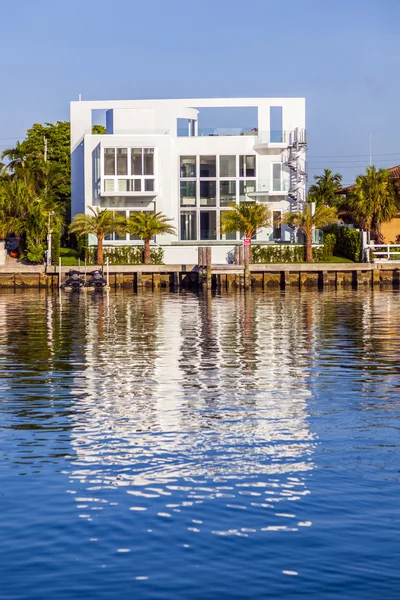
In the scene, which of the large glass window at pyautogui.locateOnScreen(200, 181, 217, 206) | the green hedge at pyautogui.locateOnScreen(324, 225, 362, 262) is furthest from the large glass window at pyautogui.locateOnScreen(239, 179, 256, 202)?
the green hedge at pyautogui.locateOnScreen(324, 225, 362, 262)

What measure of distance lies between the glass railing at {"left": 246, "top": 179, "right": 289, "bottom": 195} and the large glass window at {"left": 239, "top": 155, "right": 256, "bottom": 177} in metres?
0.92

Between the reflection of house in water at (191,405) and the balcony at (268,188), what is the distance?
146ft

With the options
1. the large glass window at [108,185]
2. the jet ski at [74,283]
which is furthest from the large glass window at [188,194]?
the jet ski at [74,283]

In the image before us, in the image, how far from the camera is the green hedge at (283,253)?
77500 millimetres

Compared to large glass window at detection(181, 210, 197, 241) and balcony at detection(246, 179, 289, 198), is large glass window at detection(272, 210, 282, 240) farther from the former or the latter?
large glass window at detection(181, 210, 197, 241)

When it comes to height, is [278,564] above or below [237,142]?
below

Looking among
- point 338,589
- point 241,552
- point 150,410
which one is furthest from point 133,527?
point 150,410

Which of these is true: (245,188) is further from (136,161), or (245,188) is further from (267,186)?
(136,161)

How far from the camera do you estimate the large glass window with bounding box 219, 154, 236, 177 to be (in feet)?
271

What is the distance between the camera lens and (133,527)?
1113cm

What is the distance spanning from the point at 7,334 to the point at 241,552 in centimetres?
2705

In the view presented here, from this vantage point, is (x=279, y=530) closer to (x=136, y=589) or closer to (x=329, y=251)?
(x=136, y=589)

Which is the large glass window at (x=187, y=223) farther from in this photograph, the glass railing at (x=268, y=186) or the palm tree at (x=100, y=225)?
the palm tree at (x=100, y=225)

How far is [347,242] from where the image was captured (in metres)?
79.9
